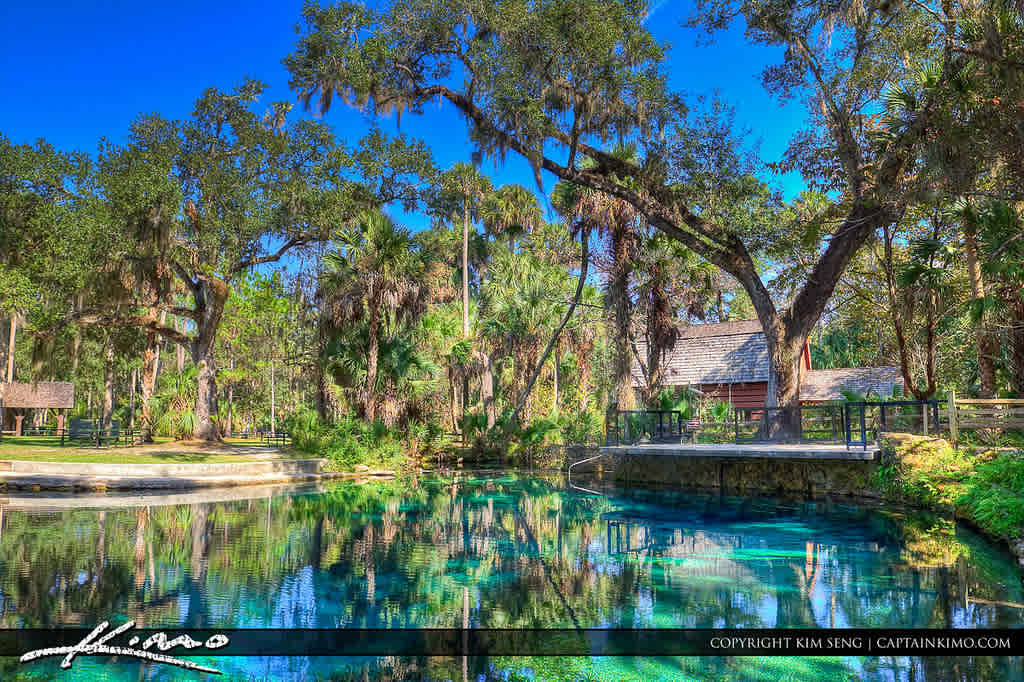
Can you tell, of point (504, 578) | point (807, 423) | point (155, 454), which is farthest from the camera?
point (155, 454)

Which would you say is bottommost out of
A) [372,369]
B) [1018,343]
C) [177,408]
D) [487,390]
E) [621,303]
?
[177,408]

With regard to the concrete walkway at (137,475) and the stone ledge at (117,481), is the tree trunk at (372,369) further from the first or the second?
the stone ledge at (117,481)

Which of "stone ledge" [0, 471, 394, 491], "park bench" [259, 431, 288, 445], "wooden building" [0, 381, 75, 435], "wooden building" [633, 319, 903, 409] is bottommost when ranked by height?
"stone ledge" [0, 471, 394, 491]

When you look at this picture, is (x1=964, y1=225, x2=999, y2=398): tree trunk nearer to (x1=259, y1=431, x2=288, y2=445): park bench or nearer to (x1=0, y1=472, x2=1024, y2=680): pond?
(x1=0, y1=472, x2=1024, y2=680): pond

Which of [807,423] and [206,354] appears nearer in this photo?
[807,423]

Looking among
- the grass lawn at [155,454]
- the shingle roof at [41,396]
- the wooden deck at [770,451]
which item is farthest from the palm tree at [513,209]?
the shingle roof at [41,396]

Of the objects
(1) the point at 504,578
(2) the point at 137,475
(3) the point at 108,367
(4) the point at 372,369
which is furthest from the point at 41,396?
(1) the point at 504,578

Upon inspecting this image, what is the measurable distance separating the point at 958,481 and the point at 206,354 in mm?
23704

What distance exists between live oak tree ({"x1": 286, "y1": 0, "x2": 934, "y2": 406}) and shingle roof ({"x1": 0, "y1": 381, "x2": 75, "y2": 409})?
936 inches

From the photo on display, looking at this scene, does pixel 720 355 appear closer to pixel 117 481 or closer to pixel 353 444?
pixel 353 444

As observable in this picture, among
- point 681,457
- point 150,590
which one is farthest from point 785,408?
point 150,590

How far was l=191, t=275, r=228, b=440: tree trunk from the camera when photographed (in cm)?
2536

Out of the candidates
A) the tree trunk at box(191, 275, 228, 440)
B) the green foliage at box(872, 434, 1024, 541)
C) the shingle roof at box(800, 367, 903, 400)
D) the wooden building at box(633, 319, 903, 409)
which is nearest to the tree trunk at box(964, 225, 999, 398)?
the green foliage at box(872, 434, 1024, 541)

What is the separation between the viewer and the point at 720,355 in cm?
3334
